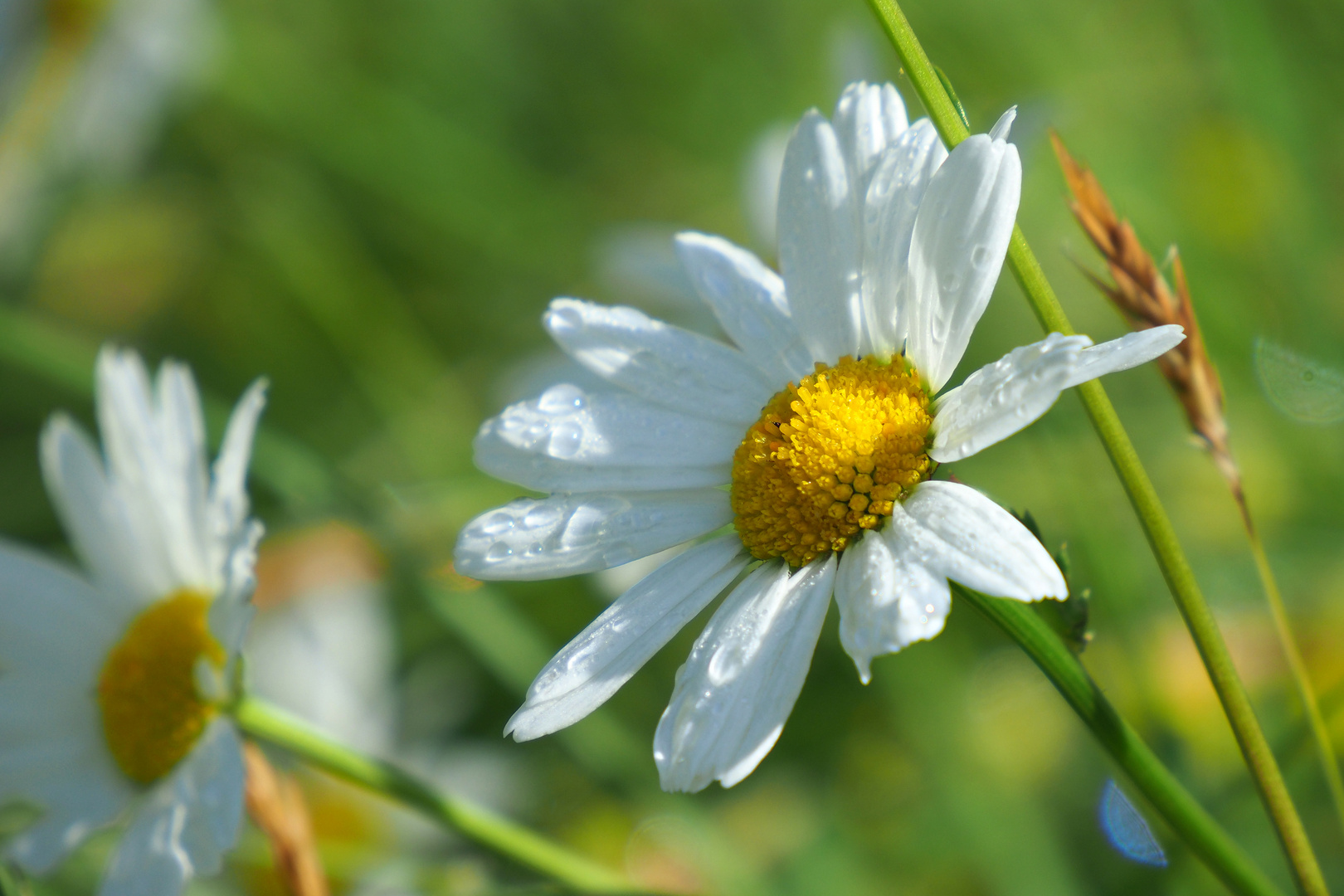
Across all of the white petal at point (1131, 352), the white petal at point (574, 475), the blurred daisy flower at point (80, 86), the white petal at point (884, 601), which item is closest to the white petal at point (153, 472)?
the white petal at point (574, 475)

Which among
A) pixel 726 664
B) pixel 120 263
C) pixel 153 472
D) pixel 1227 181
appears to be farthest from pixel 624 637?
pixel 120 263

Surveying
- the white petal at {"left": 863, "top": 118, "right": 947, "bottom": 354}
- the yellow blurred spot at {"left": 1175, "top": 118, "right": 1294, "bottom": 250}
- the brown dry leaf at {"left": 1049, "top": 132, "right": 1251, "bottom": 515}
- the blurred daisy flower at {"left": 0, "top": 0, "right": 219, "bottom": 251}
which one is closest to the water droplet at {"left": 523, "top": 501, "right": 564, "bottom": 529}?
the white petal at {"left": 863, "top": 118, "right": 947, "bottom": 354}

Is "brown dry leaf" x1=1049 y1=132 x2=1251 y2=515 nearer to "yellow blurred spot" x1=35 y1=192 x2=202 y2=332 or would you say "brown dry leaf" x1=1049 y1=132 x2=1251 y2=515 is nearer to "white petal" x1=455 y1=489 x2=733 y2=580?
"white petal" x1=455 y1=489 x2=733 y2=580

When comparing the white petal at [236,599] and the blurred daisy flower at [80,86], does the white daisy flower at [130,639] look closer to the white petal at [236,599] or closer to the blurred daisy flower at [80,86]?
the white petal at [236,599]

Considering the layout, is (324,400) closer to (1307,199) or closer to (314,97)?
(314,97)

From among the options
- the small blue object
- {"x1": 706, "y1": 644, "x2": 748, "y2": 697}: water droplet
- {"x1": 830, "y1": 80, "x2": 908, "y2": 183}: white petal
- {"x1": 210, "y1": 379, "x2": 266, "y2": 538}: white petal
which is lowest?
the small blue object

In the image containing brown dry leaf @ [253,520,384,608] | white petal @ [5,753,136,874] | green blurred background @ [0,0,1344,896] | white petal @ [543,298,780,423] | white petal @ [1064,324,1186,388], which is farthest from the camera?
brown dry leaf @ [253,520,384,608]
